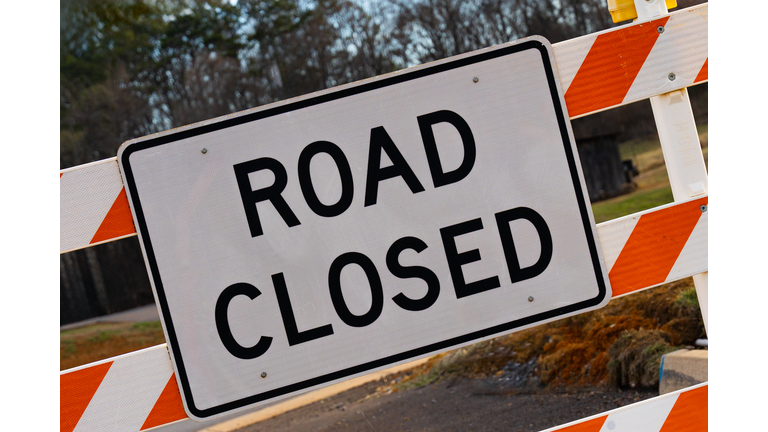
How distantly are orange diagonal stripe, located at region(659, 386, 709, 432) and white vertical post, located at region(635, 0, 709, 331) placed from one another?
0.22 meters

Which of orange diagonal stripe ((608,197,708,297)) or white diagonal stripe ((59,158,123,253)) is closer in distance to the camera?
white diagonal stripe ((59,158,123,253))

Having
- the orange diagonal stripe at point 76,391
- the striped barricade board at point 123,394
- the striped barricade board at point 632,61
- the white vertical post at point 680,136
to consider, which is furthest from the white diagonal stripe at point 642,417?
the orange diagonal stripe at point 76,391

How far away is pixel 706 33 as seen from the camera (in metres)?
1.91

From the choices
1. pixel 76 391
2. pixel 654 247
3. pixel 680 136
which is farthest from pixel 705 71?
pixel 76 391

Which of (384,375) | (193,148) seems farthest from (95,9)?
(193,148)

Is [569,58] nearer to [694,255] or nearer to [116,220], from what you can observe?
[694,255]

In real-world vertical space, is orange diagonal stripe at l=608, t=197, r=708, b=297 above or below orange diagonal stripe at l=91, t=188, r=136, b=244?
below

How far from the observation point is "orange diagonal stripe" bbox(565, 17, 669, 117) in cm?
186

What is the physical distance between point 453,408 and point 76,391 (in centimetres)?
314

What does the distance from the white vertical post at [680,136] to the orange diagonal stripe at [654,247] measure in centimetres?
7

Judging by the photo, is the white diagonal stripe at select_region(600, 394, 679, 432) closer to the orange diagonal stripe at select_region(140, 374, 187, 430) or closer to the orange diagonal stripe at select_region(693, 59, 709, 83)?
the orange diagonal stripe at select_region(693, 59, 709, 83)

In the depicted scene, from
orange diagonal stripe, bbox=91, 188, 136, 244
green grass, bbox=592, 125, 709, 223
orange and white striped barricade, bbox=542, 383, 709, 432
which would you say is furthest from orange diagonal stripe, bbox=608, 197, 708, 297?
green grass, bbox=592, 125, 709, 223

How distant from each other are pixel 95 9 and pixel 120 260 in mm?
5597

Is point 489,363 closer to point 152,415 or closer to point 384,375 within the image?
point 384,375
